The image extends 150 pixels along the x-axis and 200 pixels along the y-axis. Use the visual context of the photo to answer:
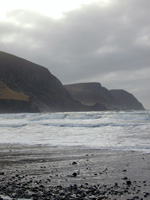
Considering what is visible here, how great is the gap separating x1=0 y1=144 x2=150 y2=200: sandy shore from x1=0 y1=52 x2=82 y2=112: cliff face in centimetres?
9467

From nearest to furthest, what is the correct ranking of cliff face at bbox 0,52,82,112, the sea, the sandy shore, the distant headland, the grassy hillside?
the sandy shore, the sea, the grassy hillside, the distant headland, cliff face at bbox 0,52,82,112

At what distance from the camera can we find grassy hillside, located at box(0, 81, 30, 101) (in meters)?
106

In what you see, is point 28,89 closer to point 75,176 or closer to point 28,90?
point 28,90

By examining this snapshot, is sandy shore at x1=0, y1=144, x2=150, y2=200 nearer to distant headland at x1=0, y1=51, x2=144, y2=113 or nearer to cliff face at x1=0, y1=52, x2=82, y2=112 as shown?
distant headland at x1=0, y1=51, x2=144, y2=113

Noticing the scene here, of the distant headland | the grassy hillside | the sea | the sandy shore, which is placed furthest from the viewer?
the distant headland

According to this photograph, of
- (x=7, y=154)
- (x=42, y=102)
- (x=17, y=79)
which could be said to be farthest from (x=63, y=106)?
(x=7, y=154)

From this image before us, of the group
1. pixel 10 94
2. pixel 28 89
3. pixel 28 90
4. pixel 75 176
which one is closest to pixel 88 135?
pixel 75 176

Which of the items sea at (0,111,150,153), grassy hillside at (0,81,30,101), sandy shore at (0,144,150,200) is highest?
grassy hillside at (0,81,30,101)

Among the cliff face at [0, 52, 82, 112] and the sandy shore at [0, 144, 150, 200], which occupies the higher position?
the cliff face at [0, 52, 82, 112]

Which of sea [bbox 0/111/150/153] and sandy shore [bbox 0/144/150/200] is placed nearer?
sandy shore [bbox 0/144/150/200]

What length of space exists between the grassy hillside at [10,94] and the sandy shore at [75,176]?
94459 millimetres

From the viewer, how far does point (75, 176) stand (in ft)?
30.1

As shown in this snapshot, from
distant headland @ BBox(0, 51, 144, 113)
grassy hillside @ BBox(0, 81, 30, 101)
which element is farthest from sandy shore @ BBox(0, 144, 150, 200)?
grassy hillside @ BBox(0, 81, 30, 101)

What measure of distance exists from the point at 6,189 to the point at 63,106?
126 metres
